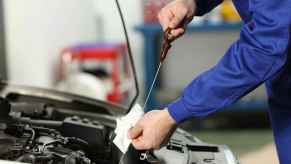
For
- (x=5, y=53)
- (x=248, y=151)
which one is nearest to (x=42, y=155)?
(x=5, y=53)

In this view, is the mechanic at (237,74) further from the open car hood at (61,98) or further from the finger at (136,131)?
the open car hood at (61,98)

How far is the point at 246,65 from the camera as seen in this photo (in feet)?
→ 3.89

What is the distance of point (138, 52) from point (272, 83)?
2.90 meters

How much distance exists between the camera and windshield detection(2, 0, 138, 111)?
3.30m

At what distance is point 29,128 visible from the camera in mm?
1500

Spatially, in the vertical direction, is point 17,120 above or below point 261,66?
below

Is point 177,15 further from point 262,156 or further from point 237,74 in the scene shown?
point 262,156

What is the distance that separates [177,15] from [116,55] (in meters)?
2.30

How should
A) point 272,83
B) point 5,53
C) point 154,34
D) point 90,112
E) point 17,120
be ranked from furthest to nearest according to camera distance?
point 154,34, point 5,53, point 90,112, point 17,120, point 272,83

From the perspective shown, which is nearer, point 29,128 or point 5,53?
point 29,128

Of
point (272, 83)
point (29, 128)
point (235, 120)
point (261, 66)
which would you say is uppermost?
point (261, 66)

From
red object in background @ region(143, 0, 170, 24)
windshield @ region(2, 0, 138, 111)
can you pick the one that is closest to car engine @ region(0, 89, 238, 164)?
windshield @ region(2, 0, 138, 111)

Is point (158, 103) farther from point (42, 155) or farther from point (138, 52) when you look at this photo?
point (42, 155)

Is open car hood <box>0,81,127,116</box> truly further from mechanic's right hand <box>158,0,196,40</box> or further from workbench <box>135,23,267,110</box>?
workbench <box>135,23,267,110</box>
